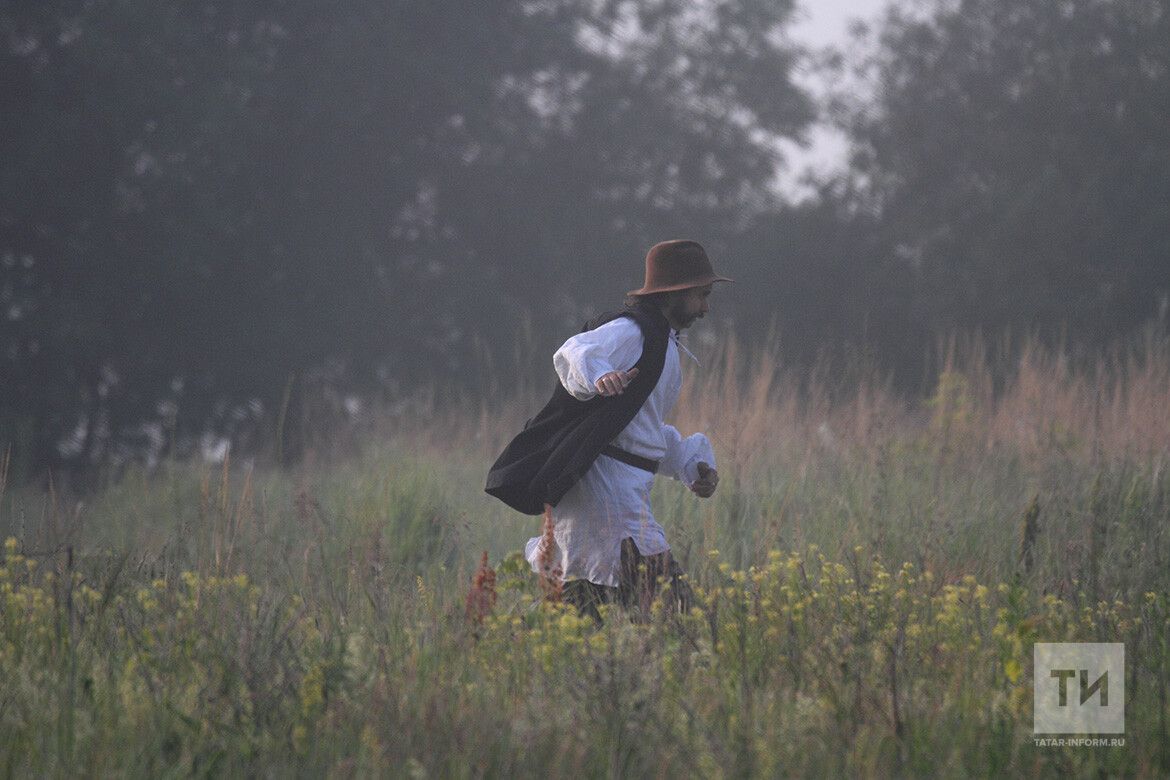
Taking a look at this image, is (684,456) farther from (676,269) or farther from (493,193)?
(493,193)

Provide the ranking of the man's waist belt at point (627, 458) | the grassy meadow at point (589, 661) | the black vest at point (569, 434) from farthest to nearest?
the man's waist belt at point (627, 458), the black vest at point (569, 434), the grassy meadow at point (589, 661)

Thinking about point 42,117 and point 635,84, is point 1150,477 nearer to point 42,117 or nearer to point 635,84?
point 42,117

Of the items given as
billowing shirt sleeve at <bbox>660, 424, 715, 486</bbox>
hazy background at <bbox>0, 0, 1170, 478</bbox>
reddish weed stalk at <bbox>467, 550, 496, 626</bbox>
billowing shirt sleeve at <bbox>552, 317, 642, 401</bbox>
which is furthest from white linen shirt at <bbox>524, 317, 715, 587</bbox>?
hazy background at <bbox>0, 0, 1170, 478</bbox>

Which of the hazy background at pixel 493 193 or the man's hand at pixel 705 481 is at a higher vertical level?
the hazy background at pixel 493 193

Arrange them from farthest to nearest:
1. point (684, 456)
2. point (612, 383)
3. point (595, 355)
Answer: point (684, 456)
point (595, 355)
point (612, 383)

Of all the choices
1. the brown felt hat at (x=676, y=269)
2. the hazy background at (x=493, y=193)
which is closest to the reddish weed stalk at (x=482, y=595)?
the brown felt hat at (x=676, y=269)

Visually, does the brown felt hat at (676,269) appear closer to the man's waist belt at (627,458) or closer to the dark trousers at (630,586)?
the man's waist belt at (627,458)

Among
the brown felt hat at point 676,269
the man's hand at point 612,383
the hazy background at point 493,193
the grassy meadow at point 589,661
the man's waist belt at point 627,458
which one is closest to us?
the grassy meadow at point 589,661

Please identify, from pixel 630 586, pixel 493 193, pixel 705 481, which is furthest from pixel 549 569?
pixel 493 193

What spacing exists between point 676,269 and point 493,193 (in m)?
19.7

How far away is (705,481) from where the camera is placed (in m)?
5.39

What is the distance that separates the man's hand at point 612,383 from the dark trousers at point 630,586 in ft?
1.98

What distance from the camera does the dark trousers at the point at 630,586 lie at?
5086 millimetres

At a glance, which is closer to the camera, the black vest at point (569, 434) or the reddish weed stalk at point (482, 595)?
the reddish weed stalk at point (482, 595)
